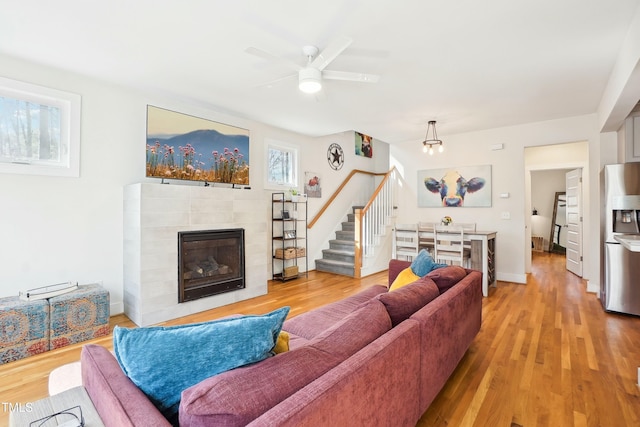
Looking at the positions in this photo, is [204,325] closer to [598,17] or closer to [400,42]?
[400,42]

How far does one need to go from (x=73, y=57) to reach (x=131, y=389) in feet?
10.6

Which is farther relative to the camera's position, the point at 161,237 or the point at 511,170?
the point at 511,170

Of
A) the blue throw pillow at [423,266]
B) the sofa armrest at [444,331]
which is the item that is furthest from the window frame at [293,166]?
the sofa armrest at [444,331]

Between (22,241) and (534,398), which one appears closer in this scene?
(534,398)

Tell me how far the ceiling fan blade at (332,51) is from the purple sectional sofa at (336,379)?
1.76 m

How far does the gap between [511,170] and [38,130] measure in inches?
251

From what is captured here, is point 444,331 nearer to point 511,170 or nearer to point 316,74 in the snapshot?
point 316,74

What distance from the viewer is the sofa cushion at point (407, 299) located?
5.48 feet

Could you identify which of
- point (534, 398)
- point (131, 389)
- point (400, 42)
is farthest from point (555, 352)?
point (131, 389)

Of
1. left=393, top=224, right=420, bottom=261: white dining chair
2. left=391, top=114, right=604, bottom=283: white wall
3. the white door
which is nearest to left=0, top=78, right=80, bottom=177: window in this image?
left=393, top=224, right=420, bottom=261: white dining chair

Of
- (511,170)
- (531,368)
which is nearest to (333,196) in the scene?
(511,170)

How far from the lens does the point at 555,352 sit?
2.58m

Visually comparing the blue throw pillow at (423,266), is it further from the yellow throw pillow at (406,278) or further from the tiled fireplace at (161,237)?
the tiled fireplace at (161,237)

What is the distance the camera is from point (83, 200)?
3215 mm
